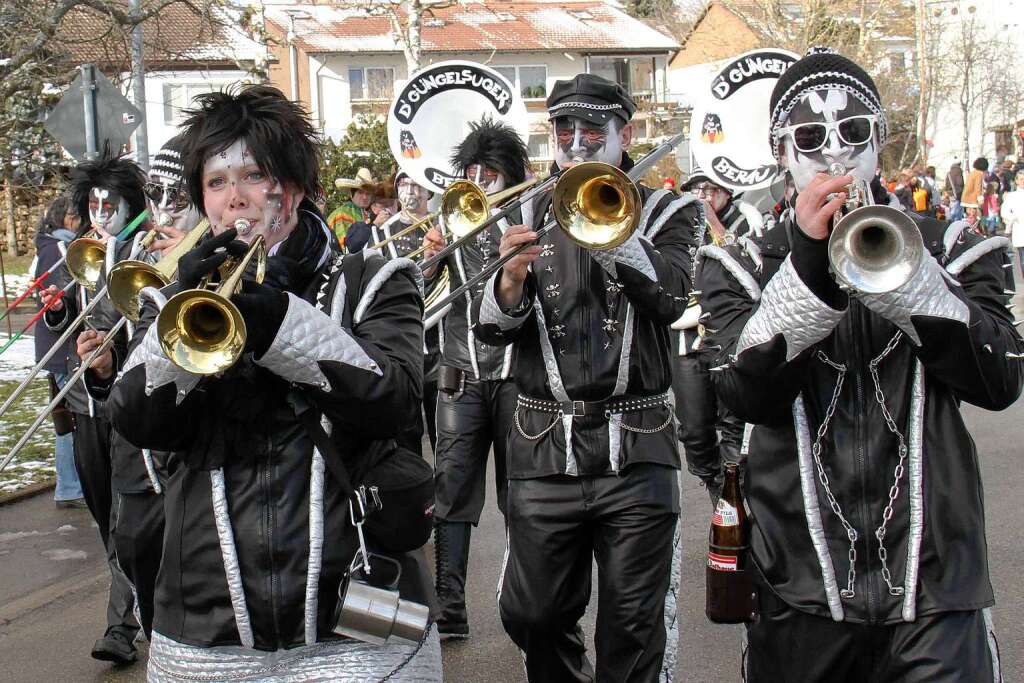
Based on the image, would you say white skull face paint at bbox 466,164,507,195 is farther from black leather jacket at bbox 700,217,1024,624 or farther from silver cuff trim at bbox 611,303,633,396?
black leather jacket at bbox 700,217,1024,624

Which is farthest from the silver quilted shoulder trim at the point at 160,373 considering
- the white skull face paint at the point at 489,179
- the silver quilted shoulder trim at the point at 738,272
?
the white skull face paint at the point at 489,179

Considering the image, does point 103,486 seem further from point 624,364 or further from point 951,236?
point 951,236

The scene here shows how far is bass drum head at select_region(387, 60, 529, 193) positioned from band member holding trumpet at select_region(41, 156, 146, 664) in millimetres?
3014

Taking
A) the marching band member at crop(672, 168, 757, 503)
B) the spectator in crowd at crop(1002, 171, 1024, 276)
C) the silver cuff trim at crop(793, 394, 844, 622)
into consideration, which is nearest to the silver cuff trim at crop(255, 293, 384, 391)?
the silver cuff trim at crop(793, 394, 844, 622)

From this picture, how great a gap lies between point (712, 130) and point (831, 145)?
6.61 meters

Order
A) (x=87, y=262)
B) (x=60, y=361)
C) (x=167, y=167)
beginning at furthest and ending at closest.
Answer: (x=60, y=361), (x=87, y=262), (x=167, y=167)

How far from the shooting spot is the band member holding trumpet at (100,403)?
18.3 feet

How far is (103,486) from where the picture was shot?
5.70 m

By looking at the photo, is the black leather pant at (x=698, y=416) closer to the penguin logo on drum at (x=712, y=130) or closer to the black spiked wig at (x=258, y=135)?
the penguin logo on drum at (x=712, y=130)

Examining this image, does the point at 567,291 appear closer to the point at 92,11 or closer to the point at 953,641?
the point at 953,641

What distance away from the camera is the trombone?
4254mm

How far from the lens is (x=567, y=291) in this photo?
4.43 m

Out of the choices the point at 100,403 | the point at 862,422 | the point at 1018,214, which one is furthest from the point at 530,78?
the point at 862,422

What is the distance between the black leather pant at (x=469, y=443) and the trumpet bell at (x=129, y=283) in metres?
2.72
